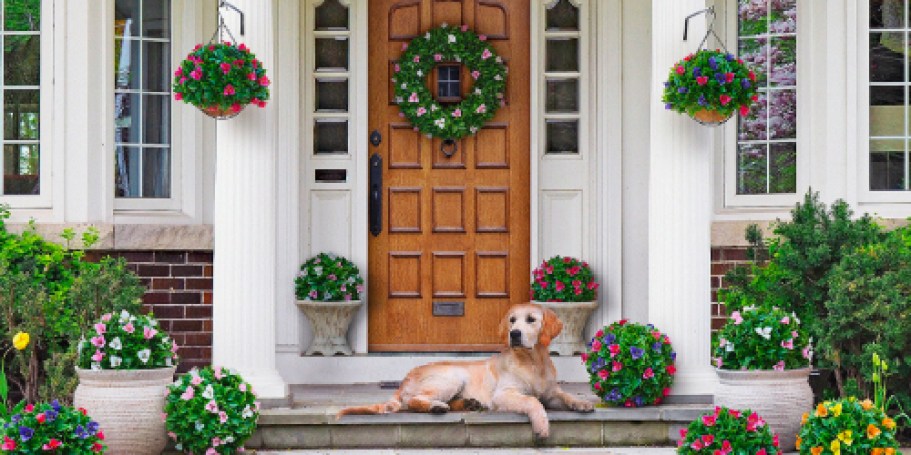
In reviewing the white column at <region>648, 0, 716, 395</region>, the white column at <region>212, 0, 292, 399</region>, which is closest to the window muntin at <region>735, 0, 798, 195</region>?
the white column at <region>648, 0, 716, 395</region>

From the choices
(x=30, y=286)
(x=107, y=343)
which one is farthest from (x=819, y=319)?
(x=30, y=286)

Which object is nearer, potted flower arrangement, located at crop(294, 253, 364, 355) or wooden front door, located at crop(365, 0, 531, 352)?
potted flower arrangement, located at crop(294, 253, 364, 355)

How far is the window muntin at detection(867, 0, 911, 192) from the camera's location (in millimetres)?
9297

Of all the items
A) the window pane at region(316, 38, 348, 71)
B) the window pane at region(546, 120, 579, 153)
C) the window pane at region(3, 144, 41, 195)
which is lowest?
the window pane at region(3, 144, 41, 195)

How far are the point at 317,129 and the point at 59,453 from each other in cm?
365

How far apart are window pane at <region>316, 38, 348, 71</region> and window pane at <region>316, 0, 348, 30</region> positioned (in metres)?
0.09

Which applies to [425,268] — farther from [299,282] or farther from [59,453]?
[59,453]

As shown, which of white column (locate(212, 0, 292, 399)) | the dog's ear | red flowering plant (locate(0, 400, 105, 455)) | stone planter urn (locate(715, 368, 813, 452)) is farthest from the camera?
white column (locate(212, 0, 292, 399))

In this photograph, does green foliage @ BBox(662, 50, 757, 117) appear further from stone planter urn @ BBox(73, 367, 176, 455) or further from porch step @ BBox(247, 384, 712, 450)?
stone planter urn @ BBox(73, 367, 176, 455)

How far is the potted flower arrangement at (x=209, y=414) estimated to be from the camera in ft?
23.8

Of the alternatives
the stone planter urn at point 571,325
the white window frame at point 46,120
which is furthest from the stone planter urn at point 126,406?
the stone planter urn at point 571,325

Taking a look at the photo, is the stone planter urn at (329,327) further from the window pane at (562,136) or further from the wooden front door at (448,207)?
the window pane at (562,136)

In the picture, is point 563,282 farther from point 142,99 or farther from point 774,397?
point 142,99

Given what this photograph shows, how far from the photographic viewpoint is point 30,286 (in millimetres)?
8562
